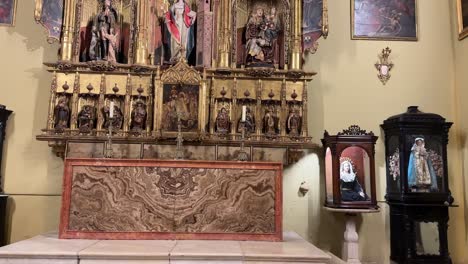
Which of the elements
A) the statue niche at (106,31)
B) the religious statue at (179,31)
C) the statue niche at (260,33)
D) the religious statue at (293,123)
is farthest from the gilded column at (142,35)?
the religious statue at (293,123)

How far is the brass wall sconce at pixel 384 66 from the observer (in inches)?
302

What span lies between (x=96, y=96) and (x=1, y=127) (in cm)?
164

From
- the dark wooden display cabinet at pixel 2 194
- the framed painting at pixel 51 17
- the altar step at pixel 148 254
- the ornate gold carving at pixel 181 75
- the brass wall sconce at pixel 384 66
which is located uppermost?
the framed painting at pixel 51 17

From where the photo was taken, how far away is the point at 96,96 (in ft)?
22.4

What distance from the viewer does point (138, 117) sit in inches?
264

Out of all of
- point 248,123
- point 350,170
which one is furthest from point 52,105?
point 350,170

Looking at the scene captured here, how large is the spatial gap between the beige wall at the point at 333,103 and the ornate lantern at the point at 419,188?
14.8 inches

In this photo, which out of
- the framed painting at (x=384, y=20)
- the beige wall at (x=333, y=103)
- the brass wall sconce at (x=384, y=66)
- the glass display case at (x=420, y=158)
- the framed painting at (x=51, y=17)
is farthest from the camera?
the framed painting at (x=384, y=20)

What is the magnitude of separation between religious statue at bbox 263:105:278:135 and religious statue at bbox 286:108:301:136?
0.66ft

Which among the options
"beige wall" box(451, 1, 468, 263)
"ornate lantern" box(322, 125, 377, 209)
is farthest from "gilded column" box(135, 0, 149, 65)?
"beige wall" box(451, 1, 468, 263)

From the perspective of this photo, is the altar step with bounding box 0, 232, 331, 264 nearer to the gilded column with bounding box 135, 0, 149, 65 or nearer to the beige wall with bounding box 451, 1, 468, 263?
the gilded column with bounding box 135, 0, 149, 65

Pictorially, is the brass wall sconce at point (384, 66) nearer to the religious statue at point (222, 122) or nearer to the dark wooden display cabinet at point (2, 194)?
the religious statue at point (222, 122)

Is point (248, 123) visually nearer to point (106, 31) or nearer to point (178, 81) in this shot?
point (178, 81)

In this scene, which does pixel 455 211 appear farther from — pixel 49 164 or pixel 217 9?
pixel 49 164
